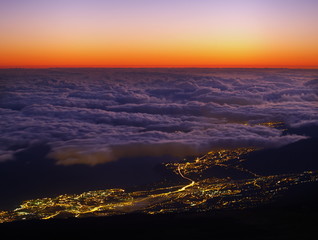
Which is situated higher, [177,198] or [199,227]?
[199,227]

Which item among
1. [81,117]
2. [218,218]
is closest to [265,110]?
[81,117]

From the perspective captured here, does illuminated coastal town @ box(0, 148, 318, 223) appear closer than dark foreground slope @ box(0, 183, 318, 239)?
No

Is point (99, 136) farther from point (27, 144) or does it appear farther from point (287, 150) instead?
point (287, 150)

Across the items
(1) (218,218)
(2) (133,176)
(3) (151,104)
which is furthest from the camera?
(3) (151,104)

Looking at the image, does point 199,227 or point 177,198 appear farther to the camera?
point 177,198

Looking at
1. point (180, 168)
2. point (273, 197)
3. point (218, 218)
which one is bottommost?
point (180, 168)

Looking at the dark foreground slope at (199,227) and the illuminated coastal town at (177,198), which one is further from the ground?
the dark foreground slope at (199,227)

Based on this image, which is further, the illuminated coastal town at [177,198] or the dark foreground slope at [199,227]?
the illuminated coastal town at [177,198]

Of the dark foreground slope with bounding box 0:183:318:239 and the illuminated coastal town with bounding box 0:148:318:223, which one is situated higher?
the dark foreground slope with bounding box 0:183:318:239
